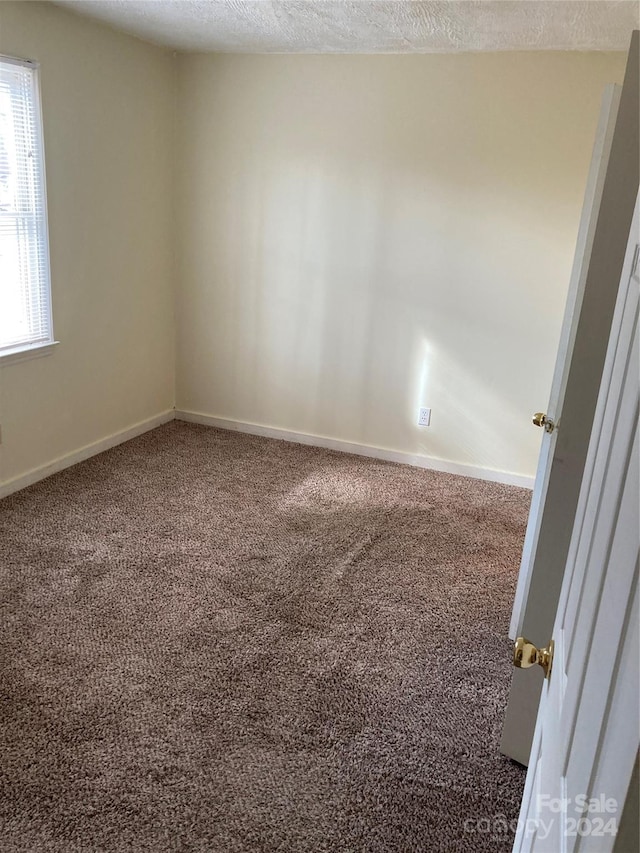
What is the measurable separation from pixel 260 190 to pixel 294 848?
3.58m

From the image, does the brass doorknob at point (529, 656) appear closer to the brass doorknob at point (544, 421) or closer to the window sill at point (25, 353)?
the brass doorknob at point (544, 421)

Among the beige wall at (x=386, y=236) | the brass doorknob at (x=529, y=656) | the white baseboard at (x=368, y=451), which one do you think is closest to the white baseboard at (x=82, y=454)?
the white baseboard at (x=368, y=451)

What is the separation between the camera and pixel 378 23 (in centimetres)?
314

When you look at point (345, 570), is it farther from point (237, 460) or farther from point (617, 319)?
point (617, 319)

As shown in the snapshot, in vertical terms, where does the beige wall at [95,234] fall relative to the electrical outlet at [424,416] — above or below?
above

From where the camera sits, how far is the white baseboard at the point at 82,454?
139 inches

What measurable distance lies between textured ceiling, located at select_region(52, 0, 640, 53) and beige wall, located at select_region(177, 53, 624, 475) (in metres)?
0.23

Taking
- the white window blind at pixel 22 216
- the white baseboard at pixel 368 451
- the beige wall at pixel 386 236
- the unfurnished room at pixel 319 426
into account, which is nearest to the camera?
the unfurnished room at pixel 319 426

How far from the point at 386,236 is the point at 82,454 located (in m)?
2.19

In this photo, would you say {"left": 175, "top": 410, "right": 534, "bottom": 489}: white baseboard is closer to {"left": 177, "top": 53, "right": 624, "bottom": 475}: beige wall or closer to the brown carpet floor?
{"left": 177, "top": 53, "right": 624, "bottom": 475}: beige wall

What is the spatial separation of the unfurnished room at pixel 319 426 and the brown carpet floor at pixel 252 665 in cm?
1

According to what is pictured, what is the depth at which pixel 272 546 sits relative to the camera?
10.4 ft

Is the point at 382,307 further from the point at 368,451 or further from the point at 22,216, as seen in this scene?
the point at 22,216

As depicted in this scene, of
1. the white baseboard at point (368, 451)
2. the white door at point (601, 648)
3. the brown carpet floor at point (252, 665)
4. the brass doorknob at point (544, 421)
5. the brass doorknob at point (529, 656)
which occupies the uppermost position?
the white door at point (601, 648)
